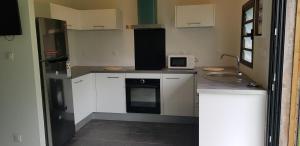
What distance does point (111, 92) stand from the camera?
4141mm

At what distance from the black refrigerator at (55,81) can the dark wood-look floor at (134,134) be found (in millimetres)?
343

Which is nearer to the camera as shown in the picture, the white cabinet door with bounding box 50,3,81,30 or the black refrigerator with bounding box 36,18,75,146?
the black refrigerator with bounding box 36,18,75,146

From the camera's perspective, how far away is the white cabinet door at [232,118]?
7.88ft

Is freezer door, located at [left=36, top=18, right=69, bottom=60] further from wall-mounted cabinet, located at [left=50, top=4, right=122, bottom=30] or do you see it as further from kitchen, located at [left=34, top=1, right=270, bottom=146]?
wall-mounted cabinet, located at [left=50, top=4, right=122, bottom=30]

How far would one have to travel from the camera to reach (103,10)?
167 inches

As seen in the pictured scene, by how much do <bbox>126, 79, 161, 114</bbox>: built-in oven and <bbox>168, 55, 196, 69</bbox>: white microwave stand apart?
0.45 metres

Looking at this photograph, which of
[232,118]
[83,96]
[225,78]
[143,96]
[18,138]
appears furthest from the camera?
[143,96]

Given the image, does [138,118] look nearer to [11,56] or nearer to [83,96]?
[83,96]

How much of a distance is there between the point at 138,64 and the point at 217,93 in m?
1.99

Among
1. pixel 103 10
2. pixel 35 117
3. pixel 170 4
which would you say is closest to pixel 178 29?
pixel 170 4

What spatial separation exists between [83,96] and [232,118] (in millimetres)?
2330

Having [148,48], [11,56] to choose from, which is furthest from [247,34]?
[11,56]

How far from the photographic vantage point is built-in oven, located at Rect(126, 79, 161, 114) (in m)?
4.00

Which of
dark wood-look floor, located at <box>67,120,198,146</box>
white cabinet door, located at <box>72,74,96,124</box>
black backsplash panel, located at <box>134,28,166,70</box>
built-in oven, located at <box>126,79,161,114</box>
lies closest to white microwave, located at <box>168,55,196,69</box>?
black backsplash panel, located at <box>134,28,166,70</box>
